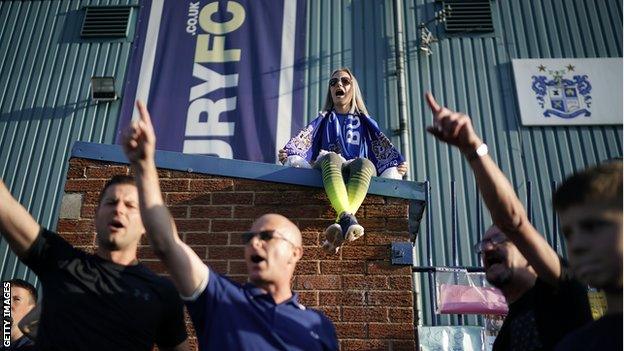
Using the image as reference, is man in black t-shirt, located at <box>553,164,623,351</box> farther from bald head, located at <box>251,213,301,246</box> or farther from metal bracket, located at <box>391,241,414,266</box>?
metal bracket, located at <box>391,241,414,266</box>

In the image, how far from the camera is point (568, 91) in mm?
7457

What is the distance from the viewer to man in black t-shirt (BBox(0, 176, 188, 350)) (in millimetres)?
2068

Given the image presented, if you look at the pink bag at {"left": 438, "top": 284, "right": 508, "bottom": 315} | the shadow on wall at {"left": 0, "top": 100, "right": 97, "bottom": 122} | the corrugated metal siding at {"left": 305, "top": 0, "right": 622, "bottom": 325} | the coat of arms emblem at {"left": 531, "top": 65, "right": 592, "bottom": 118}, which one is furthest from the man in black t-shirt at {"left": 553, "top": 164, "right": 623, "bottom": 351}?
the shadow on wall at {"left": 0, "top": 100, "right": 97, "bottom": 122}

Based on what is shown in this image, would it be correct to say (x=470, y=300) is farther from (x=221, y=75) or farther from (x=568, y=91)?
(x=221, y=75)

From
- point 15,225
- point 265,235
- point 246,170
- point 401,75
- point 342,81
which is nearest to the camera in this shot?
point 15,225

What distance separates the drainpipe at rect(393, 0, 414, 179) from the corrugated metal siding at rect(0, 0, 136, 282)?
3.78 m

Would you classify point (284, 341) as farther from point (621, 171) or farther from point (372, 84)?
point (372, 84)

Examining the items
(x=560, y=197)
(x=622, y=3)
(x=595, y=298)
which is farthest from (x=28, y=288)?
(x=622, y=3)

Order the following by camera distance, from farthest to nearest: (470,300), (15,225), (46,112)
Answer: (46,112) < (470,300) < (15,225)

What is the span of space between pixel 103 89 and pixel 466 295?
5644mm

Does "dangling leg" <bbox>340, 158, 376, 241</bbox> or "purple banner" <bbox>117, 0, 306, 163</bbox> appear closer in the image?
"dangling leg" <bbox>340, 158, 376, 241</bbox>

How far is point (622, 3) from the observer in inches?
324

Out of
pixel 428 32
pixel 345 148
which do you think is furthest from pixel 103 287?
pixel 428 32

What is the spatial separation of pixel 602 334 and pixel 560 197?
1.30 ft
